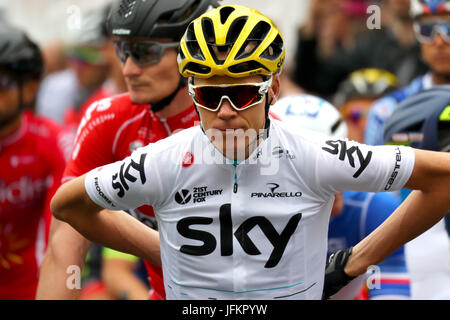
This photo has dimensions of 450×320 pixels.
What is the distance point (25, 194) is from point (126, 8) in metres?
2.07

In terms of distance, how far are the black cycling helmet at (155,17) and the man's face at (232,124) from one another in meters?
1.37

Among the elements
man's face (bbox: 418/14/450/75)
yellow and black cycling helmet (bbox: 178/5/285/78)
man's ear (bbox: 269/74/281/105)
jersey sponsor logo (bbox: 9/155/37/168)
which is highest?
yellow and black cycling helmet (bbox: 178/5/285/78)

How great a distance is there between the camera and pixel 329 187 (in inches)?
165

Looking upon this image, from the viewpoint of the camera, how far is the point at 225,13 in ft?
14.2

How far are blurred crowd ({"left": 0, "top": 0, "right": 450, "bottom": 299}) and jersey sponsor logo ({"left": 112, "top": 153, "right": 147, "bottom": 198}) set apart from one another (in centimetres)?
192

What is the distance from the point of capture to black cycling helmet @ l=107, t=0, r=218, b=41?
5469mm

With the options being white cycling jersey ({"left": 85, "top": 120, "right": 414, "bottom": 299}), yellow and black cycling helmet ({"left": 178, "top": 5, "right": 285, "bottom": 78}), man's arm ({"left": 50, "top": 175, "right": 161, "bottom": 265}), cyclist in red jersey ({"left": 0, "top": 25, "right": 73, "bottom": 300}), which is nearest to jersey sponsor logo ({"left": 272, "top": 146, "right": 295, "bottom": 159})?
white cycling jersey ({"left": 85, "top": 120, "right": 414, "bottom": 299})

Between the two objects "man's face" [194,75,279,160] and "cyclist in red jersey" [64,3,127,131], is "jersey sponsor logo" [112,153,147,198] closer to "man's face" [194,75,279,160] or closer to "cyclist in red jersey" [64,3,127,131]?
"man's face" [194,75,279,160]

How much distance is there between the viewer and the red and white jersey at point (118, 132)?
5465 millimetres

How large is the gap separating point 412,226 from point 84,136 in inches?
87.3

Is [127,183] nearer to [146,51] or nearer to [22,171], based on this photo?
[146,51]

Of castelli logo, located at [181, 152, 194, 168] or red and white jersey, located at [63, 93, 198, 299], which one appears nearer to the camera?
castelli logo, located at [181, 152, 194, 168]

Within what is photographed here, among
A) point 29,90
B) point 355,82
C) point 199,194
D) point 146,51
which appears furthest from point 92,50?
point 199,194

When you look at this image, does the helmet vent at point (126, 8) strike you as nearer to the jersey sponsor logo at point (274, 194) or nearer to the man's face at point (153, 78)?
the man's face at point (153, 78)
